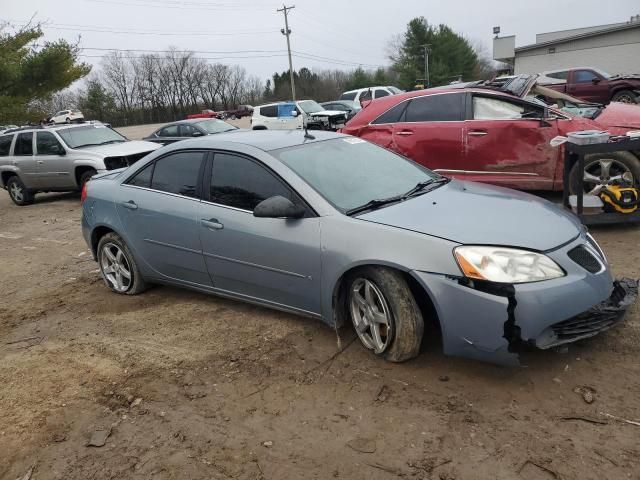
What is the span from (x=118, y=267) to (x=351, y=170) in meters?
2.55

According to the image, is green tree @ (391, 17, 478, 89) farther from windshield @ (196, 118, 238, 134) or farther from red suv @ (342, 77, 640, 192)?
red suv @ (342, 77, 640, 192)

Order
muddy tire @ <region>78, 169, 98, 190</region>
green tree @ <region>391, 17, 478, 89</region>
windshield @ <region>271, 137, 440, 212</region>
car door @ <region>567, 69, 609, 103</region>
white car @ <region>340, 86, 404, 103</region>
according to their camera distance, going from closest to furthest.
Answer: windshield @ <region>271, 137, 440, 212</region>
muddy tire @ <region>78, 169, 98, 190</region>
car door @ <region>567, 69, 609, 103</region>
white car @ <region>340, 86, 404, 103</region>
green tree @ <region>391, 17, 478, 89</region>

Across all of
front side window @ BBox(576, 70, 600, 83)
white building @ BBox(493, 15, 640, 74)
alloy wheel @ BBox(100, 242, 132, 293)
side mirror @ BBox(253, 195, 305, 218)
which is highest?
white building @ BBox(493, 15, 640, 74)

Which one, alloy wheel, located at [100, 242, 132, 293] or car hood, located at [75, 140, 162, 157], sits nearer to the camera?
alloy wheel, located at [100, 242, 132, 293]

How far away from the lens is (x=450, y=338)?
3.09 m

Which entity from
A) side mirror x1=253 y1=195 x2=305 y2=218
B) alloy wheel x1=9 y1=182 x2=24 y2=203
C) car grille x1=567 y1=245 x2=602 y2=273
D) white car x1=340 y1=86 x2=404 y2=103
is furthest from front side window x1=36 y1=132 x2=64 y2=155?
white car x1=340 y1=86 x2=404 y2=103

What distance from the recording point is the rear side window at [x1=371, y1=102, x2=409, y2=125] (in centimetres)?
766

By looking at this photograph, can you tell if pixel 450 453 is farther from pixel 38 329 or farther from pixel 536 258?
pixel 38 329

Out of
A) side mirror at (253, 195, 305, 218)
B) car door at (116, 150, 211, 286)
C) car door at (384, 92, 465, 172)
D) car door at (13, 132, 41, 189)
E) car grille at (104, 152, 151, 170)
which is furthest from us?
car door at (13, 132, 41, 189)

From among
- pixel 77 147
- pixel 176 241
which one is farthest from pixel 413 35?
pixel 176 241

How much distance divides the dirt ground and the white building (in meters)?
38.4

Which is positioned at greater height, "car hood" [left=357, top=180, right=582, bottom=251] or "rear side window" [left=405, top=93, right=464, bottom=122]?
"rear side window" [left=405, top=93, right=464, bottom=122]

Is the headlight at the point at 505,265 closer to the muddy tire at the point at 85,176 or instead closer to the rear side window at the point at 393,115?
the rear side window at the point at 393,115

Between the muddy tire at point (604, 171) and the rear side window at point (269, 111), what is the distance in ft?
53.3
